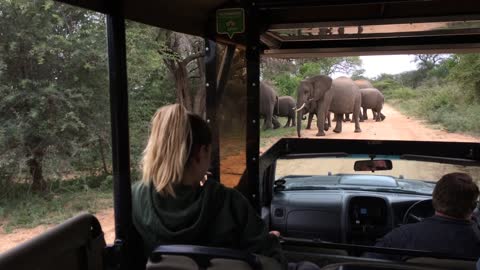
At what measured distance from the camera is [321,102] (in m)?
19.4

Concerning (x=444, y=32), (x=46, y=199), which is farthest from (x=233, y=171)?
(x=46, y=199)

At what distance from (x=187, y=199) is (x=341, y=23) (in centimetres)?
203

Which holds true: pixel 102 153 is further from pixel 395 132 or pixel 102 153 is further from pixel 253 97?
pixel 395 132

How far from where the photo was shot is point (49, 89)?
8.88 meters

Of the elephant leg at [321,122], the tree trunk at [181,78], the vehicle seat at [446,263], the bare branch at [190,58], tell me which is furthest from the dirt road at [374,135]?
the bare branch at [190,58]

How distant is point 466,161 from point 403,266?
1253 mm

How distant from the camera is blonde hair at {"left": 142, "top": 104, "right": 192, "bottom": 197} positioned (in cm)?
172

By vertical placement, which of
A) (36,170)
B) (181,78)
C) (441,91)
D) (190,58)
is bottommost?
(36,170)

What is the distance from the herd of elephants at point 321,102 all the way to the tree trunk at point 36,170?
7.71 meters

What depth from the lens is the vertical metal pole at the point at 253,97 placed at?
291 cm

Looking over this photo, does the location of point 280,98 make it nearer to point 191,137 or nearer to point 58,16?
point 58,16

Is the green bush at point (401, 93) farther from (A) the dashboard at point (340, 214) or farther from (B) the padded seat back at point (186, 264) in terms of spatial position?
(B) the padded seat back at point (186, 264)

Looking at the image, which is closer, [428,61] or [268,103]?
[268,103]

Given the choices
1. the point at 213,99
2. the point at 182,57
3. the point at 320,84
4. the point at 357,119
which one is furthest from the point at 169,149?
the point at 357,119
